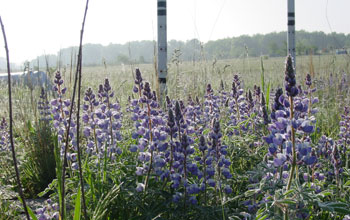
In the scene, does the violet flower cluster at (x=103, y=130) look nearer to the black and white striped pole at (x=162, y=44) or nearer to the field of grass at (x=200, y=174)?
the field of grass at (x=200, y=174)

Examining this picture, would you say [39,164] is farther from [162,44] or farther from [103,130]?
[162,44]

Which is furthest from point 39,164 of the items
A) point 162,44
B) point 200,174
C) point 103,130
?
point 162,44

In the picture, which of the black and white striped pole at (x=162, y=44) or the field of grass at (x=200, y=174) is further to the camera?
the black and white striped pole at (x=162, y=44)

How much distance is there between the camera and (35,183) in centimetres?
384

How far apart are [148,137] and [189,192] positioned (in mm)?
493

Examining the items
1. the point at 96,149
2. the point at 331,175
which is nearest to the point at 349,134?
the point at 331,175

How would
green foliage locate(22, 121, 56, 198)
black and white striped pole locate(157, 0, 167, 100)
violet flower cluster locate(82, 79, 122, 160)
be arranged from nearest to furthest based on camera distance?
violet flower cluster locate(82, 79, 122, 160) < green foliage locate(22, 121, 56, 198) < black and white striped pole locate(157, 0, 167, 100)

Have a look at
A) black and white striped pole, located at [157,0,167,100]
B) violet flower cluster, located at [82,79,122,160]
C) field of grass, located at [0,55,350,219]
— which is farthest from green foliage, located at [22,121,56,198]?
black and white striped pole, located at [157,0,167,100]

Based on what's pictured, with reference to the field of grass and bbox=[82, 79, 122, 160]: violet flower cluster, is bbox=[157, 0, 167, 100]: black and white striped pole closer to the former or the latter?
the field of grass

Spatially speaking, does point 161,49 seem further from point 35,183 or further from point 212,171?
point 212,171

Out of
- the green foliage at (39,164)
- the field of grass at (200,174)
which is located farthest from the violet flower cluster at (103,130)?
the green foliage at (39,164)

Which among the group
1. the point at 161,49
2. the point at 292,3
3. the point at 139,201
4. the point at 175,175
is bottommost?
the point at 139,201

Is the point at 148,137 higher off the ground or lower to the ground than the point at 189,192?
higher

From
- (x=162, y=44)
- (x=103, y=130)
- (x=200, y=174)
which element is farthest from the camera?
(x=162, y=44)
